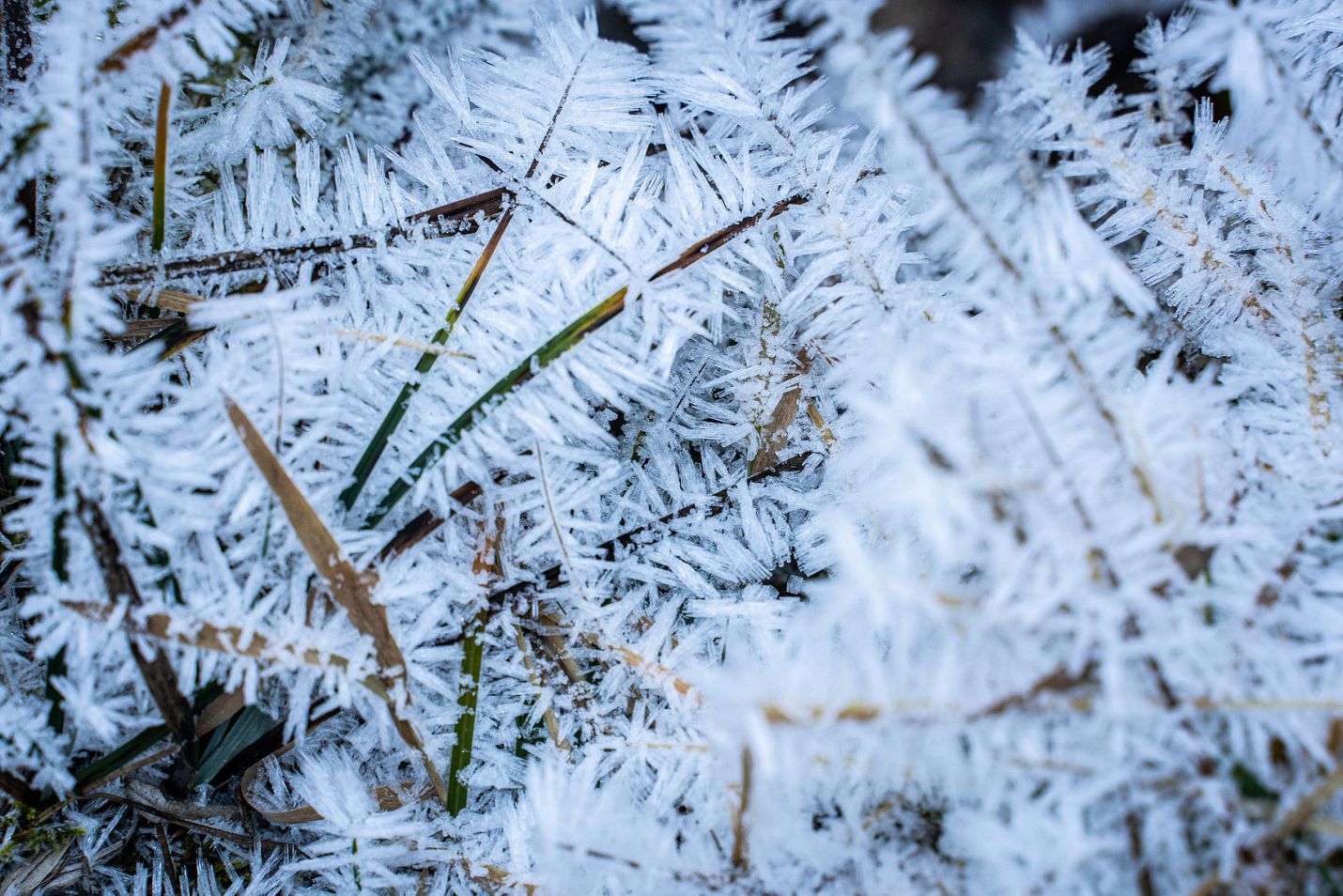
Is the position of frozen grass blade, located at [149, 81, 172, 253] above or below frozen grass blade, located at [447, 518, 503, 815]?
above

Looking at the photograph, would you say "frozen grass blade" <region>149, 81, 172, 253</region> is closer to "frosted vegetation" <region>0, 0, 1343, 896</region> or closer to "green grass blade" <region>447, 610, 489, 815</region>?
"frosted vegetation" <region>0, 0, 1343, 896</region>

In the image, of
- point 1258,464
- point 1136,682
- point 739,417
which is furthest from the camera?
point 739,417

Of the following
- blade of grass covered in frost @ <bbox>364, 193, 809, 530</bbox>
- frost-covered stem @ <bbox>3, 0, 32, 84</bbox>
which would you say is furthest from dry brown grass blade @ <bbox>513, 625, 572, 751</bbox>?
frost-covered stem @ <bbox>3, 0, 32, 84</bbox>

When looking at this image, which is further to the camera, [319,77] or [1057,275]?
[319,77]

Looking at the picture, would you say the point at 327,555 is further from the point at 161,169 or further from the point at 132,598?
the point at 161,169

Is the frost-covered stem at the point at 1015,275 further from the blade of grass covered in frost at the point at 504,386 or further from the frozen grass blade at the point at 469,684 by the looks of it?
the frozen grass blade at the point at 469,684

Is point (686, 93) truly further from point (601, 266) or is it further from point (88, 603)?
point (88, 603)

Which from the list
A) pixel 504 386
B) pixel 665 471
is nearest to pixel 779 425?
pixel 665 471

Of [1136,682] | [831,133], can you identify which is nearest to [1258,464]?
[1136,682]
